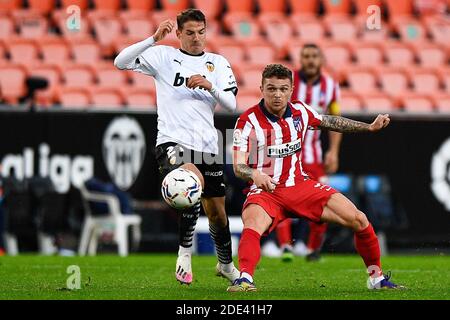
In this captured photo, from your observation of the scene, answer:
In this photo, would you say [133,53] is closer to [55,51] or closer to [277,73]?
[277,73]

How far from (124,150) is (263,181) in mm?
7190

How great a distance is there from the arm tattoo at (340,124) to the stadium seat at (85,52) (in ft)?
Answer: 31.5

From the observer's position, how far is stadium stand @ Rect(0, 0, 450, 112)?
17016mm

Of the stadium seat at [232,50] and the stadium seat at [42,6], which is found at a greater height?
the stadium seat at [42,6]

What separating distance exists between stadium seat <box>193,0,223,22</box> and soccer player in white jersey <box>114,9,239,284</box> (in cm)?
999

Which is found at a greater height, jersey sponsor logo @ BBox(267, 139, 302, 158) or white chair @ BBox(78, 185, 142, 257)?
jersey sponsor logo @ BBox(267, 139, 302, 158)

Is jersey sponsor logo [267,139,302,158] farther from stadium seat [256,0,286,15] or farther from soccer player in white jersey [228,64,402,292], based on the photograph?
stadium seat [256,0,286,15]

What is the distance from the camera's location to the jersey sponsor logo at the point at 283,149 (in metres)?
8.45

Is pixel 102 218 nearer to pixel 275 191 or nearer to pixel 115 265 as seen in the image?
pixel 115 265

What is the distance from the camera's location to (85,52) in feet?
58.7

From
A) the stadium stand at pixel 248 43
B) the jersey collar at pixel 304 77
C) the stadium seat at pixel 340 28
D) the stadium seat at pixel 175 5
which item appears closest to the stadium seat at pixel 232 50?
the stadium stand at pixel 248 43

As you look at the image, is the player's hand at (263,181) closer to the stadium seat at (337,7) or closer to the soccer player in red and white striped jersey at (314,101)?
the soccer player in red and white striped jersey at (314,101)

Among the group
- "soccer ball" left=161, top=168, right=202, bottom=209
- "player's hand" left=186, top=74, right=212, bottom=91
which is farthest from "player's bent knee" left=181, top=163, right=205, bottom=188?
"player's hand" left=186, top=74, right=212, bottom=91
